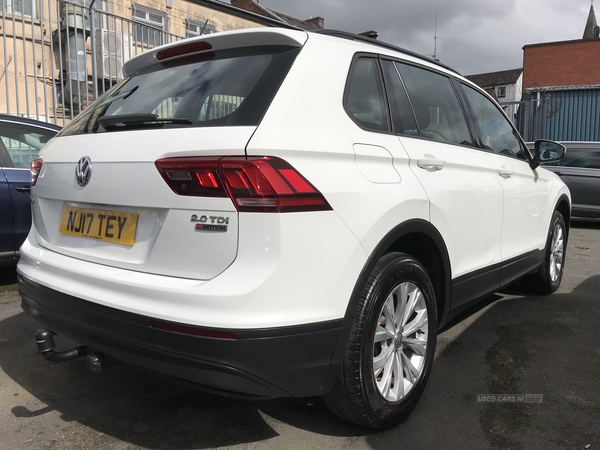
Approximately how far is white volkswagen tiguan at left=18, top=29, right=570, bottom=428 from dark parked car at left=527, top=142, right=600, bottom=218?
7.55 m

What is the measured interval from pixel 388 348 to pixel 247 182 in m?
1.10

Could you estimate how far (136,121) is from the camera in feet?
7.30

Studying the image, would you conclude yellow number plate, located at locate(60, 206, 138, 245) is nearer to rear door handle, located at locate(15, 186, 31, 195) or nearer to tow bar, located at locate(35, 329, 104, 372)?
tow bar, located at locate(35, 329, 104, 372)

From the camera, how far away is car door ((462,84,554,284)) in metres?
3.61

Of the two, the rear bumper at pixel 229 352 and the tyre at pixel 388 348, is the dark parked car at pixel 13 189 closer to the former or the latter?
the rear bumper at pixel 229 352

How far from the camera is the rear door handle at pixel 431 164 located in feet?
8.68

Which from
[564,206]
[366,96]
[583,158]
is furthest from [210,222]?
[583,158]

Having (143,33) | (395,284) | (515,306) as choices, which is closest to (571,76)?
(143,33)

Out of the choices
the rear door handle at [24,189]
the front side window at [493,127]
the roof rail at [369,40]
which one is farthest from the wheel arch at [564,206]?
the rear door handle at [24,189]

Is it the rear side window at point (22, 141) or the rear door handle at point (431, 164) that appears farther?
the rear side window at point (22, 141)

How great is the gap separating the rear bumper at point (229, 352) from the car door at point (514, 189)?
207 cm

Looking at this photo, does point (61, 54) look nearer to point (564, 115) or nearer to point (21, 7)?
point (21, 7)

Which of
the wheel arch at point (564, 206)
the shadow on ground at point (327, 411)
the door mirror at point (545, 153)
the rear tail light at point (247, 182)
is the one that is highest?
the door mirror at point (545, 153)

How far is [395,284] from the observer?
2367 mm
